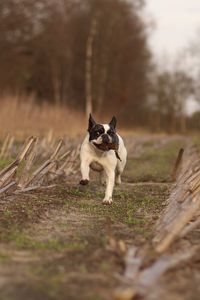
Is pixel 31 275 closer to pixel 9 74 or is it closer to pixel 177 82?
pixel 9 74

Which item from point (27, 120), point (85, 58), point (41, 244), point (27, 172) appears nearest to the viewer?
point (41, 244)

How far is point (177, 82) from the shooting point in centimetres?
5169

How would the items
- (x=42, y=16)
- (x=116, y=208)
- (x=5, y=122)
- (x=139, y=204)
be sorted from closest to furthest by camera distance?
(x=116, y=208), (x=139, y=204), (x=5, y=122), (x=42, y=16)

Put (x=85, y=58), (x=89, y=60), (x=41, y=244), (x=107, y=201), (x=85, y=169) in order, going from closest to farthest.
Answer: (x=41, y=244)
(x=107, y=201)
(x=85, y=169)
(x=89, y=60)
(x=85, y=58)

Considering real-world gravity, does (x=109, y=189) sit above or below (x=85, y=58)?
below

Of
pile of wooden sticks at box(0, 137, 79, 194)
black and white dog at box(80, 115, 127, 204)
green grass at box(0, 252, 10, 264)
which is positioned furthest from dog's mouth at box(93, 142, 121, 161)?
green grass at box(0, 252, 10, 264)

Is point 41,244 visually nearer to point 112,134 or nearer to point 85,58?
point 112,134

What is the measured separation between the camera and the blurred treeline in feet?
115

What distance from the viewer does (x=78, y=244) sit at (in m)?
5.25

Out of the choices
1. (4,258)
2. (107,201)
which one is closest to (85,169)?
(107,201)

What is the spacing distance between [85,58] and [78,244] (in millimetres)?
38613

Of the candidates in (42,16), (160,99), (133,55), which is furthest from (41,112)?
(160,99)

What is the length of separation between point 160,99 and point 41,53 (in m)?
15.2

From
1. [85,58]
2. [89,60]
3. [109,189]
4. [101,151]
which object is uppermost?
[85,58]
